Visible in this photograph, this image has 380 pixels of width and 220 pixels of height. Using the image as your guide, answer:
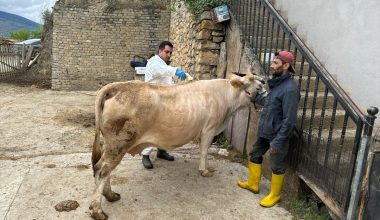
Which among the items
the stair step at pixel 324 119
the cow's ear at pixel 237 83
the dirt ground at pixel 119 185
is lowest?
the dirt ground at pixel 119 185

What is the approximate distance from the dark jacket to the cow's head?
533 mm

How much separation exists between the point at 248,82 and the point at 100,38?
10447 mm

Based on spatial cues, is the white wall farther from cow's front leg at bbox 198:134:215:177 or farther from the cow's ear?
cow's front leg at bbox 198:134:215:177

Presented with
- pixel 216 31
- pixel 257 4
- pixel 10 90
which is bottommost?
pixel 10 90

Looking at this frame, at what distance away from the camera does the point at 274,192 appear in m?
4.43

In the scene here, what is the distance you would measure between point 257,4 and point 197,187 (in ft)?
10.1

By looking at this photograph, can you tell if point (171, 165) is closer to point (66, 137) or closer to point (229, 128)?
point (229, 128)

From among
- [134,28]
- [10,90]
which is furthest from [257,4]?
[10,90]

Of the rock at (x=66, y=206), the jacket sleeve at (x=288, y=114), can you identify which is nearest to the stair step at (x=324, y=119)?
the jacket sleeve at (x=288, y=114)

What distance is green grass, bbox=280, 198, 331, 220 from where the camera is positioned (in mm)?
4145

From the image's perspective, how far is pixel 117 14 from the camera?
14016 millimetres

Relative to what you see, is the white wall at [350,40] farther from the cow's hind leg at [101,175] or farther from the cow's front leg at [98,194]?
the cow's front leg at [98,194]

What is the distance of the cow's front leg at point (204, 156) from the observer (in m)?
4.79

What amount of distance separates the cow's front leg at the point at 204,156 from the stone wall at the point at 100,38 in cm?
991
